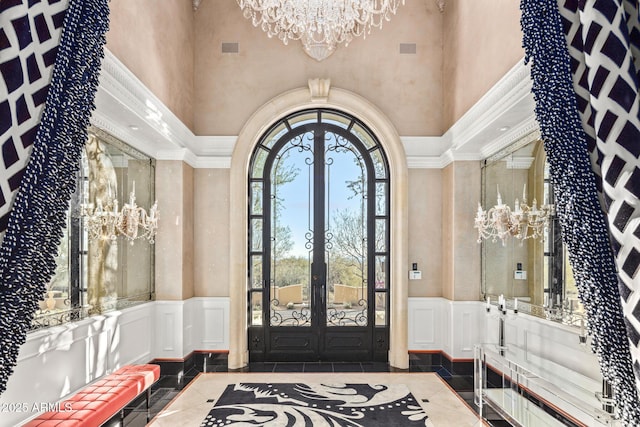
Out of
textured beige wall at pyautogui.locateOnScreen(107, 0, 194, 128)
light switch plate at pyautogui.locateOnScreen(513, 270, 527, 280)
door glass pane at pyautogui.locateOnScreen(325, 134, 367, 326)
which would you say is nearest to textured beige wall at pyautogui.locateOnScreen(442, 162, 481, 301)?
light switch plate at pyautogui.locateOnScreen(513, 270, 527, 280)

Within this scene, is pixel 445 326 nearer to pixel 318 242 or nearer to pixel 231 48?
pixel 318 242

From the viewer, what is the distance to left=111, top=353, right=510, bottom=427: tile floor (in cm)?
408

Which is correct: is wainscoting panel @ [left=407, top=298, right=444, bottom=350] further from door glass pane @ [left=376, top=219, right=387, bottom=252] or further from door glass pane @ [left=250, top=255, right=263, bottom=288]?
door glass pane @ [left=250, top=255, right=263, bottom=288]

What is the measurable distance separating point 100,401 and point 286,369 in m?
2.56

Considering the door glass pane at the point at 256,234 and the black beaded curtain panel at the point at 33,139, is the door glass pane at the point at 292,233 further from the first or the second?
the black beaded curtain panel at the point at 33,139

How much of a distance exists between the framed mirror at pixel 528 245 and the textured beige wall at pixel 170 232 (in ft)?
11.6

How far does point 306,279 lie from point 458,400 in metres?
2.30

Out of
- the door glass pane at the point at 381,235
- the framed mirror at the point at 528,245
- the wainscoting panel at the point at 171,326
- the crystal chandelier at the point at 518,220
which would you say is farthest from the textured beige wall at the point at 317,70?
the wainscoting panel at the point at 171,326

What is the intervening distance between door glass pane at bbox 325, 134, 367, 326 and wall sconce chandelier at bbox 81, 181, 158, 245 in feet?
7.24

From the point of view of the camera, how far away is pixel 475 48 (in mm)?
4270

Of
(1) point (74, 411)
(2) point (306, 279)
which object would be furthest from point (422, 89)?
(1) point (74, 411)

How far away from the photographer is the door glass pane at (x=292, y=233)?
5398 millimetres

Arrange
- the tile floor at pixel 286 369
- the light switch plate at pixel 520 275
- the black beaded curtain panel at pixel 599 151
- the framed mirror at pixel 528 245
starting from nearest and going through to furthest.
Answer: the black beaded curtain panel at pixel 599 151 → the framed mirror at pixel 528 245 → the light switch plate at pixel 520 275 → the tile floor at pixel 286 369

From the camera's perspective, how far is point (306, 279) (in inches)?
213
